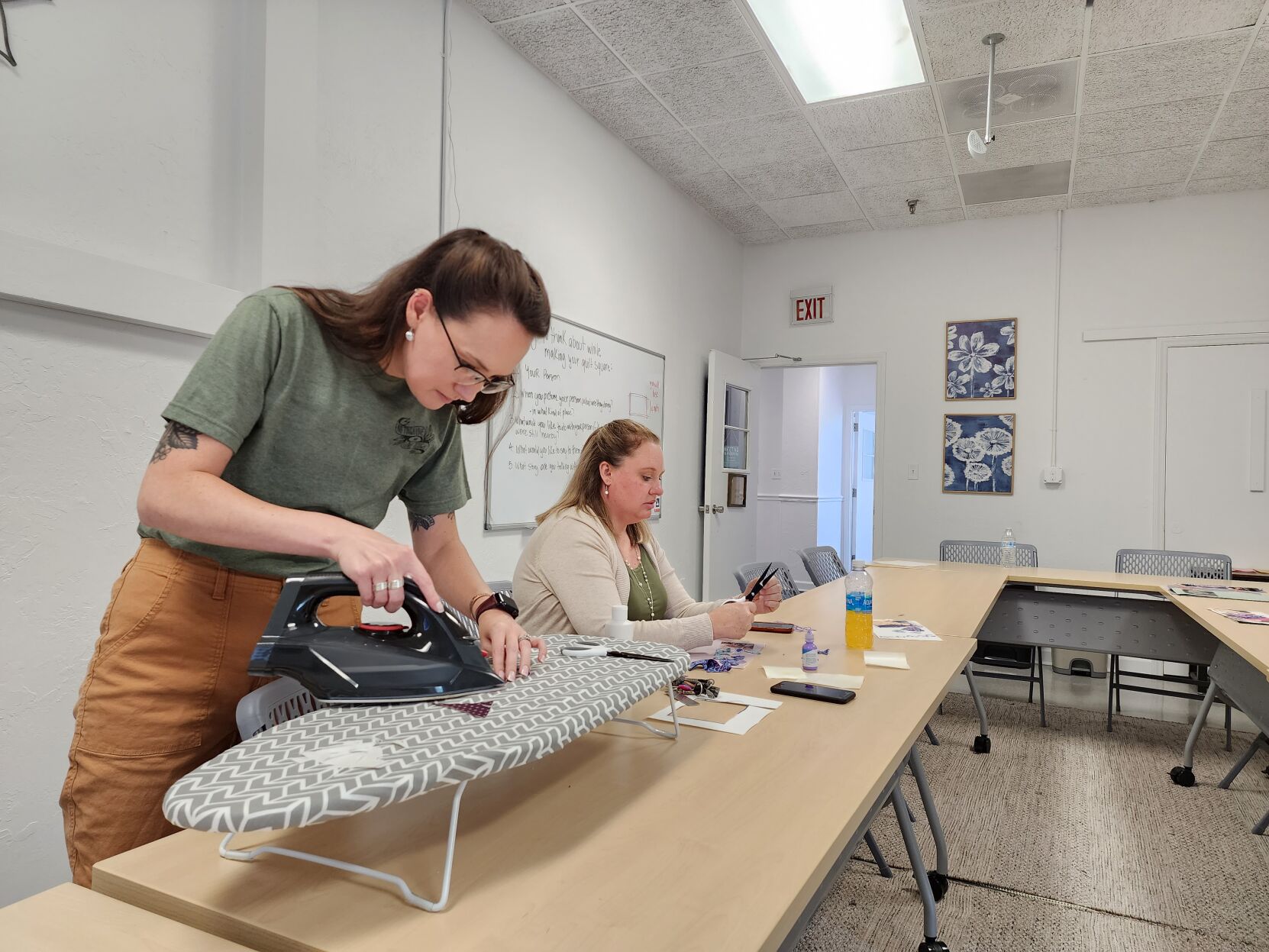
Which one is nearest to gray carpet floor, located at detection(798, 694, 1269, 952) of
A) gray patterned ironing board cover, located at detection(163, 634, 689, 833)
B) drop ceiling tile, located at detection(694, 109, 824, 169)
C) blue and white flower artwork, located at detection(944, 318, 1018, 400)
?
gray patterned ironing board cover, located at detection(163, 634, 689, 833)

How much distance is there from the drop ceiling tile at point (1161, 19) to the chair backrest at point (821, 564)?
7.85ft

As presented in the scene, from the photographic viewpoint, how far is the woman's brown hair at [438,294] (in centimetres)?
105

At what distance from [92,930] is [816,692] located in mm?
1118

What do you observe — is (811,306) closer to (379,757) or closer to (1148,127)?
(1148,127)

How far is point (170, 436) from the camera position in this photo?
3.09 ft

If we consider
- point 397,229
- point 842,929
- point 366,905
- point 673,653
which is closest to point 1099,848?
point 842,929

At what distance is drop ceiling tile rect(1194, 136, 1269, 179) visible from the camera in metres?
4.08

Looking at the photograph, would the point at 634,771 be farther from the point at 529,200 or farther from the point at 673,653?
the point at 529,200

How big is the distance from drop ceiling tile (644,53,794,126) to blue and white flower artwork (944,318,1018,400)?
7.72 ft

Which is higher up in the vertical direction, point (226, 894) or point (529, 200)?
point (529, 200)

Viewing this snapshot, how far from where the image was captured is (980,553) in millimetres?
4789

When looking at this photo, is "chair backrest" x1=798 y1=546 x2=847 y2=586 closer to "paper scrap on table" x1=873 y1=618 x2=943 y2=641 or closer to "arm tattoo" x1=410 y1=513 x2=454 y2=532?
"paper scrap on table" x1=873 y1=618 x2=943 y2=641

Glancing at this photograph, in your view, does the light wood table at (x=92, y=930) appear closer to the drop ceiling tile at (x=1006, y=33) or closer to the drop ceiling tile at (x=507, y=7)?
the drop ceiling tile at (x=507, y=7)

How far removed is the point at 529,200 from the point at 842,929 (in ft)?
9.85
